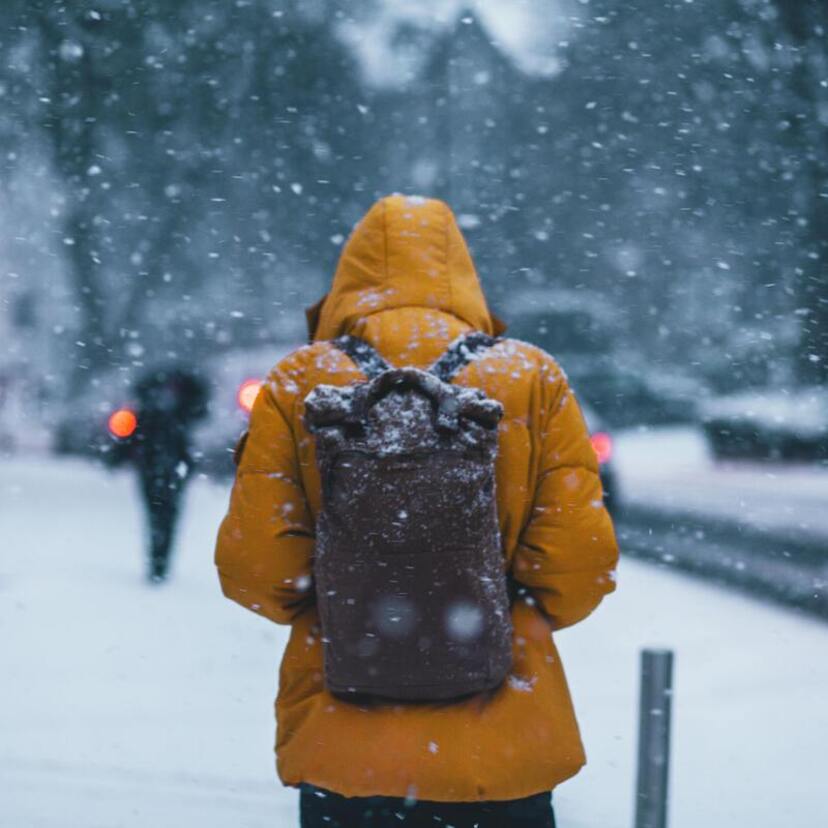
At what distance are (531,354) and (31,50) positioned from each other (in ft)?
43.4

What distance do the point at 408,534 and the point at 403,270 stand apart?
50cm

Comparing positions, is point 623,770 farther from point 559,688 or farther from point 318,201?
point 318,201

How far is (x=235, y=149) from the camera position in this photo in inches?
636

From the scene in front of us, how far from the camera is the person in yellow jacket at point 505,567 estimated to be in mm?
2059

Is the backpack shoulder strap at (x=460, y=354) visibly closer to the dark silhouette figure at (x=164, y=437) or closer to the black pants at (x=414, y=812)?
the black pants at (x=414, y=812)

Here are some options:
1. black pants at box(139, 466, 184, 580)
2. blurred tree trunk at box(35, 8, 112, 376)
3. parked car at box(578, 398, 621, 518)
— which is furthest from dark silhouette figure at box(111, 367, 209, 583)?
blurred tree trunk at box(35, 8, 112, 376)

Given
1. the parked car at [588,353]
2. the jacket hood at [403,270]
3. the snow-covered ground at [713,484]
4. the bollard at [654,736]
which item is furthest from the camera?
the snow-covered ground at [713,484]

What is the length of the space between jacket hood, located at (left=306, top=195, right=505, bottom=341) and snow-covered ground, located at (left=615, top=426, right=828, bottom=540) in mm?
10228

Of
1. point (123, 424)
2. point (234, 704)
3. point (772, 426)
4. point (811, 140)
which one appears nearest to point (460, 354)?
point (234, 704)

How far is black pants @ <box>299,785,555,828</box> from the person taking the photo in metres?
2.09

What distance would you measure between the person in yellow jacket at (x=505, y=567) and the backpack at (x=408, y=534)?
0.29 ft

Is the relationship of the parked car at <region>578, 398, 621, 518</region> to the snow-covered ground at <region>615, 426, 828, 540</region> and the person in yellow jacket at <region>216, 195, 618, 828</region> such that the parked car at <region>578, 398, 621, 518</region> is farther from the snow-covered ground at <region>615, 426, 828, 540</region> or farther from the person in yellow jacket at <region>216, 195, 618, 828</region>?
the person in yellow jacket at <region>216, 195, 618, 828</region>

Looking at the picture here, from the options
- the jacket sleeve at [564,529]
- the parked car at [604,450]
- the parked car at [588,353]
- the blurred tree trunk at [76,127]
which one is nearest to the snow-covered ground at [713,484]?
the parked car at [588,353]

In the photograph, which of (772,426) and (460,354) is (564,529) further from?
(772,426)
